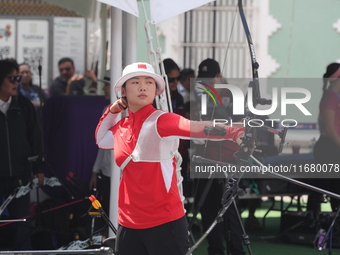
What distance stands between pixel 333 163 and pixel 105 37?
3.40 metres

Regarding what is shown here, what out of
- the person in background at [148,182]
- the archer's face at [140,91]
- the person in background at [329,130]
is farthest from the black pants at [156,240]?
the person in background at [329,130]

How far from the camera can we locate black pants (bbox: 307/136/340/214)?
6.45 m

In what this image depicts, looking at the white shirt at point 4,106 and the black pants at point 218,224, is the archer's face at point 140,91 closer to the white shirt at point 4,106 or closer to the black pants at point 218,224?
the black pants at point 218,224

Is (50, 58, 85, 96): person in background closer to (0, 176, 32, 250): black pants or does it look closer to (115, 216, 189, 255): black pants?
(0, 176, 32, 250): black pants

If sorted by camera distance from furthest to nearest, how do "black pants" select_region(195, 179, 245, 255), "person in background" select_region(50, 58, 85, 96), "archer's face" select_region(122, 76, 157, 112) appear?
"person in background" select_region(50, 58, 85, 96), "black pants" select_region(195, 179, 245, 255), "archer's face" select_region(122, 76, 157, 112)

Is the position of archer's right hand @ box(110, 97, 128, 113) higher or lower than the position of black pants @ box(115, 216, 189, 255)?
higher

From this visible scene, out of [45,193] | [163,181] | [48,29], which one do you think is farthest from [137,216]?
[48,29]

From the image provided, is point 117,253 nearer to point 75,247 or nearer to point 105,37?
point 75,247

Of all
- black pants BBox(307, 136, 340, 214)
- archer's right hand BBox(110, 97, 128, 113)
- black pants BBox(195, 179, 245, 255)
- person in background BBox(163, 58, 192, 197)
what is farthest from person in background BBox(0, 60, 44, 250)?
black pants BBox(307, 136, 340, 214)

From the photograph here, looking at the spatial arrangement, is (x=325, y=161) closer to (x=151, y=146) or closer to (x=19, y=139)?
(x=19, y=139)

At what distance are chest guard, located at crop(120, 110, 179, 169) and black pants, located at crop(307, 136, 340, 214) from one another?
9.92ft

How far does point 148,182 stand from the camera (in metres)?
3.70

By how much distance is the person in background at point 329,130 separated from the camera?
20.9 ft

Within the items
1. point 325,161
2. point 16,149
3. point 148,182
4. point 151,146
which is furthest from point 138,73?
point 325,161
